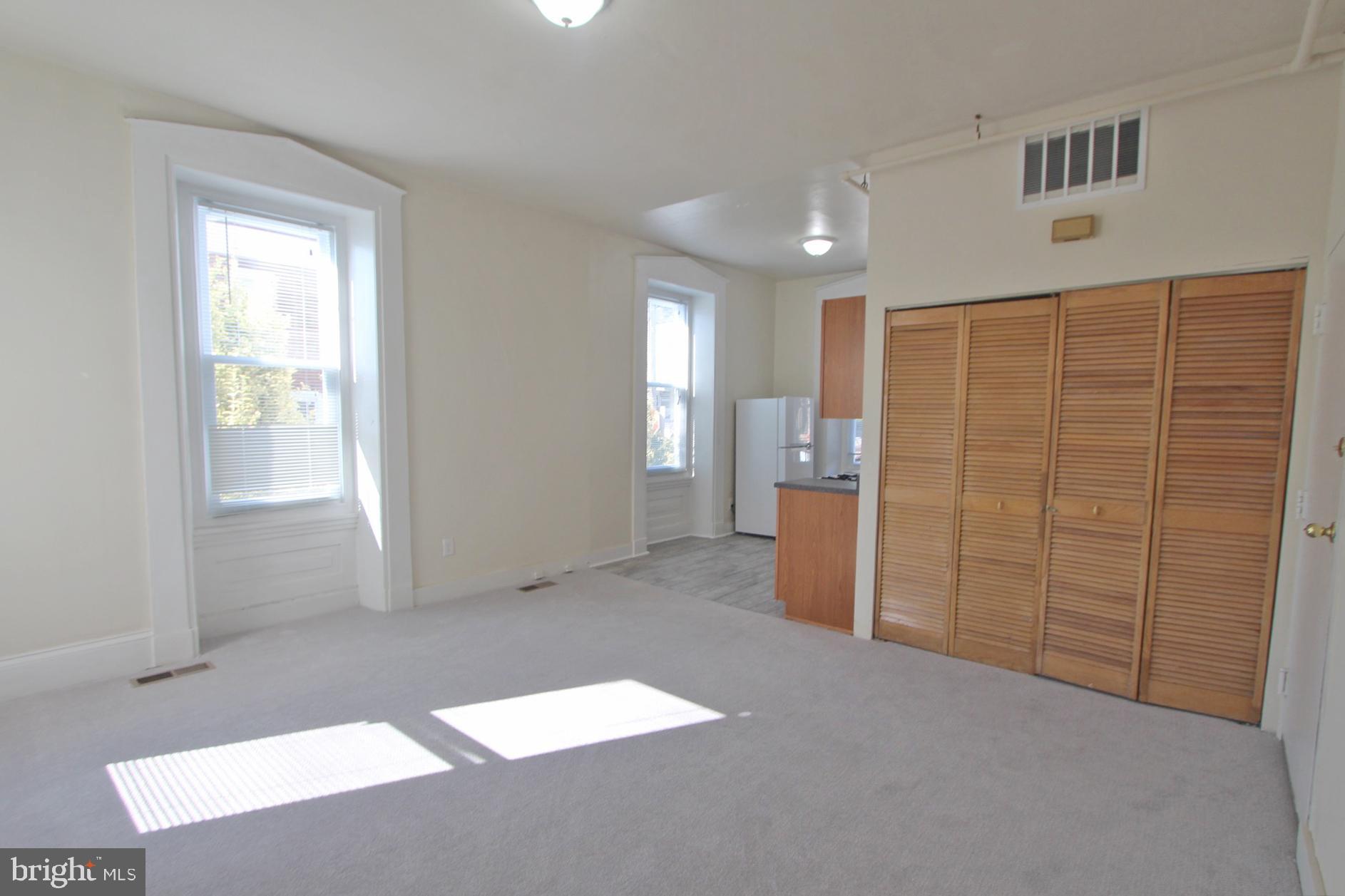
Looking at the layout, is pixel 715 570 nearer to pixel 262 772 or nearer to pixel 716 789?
pixel 716 789

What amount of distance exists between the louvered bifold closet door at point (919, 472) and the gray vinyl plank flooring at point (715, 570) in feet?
2.90

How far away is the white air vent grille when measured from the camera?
2750 millimetres

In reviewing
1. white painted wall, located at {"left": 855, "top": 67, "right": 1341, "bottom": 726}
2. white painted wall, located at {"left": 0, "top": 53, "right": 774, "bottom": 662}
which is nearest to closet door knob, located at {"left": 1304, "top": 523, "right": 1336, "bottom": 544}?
white painted wall, located at {"left": 855, "top": 67, "right": 1341, "bottom": 726}

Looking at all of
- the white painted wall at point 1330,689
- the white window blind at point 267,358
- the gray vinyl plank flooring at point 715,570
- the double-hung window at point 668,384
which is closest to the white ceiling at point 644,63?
the white window blind at point 267,358

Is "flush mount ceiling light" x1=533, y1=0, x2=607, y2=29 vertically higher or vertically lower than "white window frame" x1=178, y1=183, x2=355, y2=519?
higher

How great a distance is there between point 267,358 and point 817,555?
3484mm

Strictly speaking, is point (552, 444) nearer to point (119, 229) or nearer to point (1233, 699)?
point (119, 229)

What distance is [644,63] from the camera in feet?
8.67

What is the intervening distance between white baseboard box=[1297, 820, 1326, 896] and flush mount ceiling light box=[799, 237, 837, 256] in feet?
15.0

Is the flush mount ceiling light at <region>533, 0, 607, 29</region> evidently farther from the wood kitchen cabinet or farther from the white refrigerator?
the white refrigerator

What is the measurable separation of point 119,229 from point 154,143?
0.45 m

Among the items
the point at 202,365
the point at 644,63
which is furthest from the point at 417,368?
the point at 644,63

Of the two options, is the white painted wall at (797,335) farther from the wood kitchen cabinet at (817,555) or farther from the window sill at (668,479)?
the wood kitchen cabinet at (817,555)

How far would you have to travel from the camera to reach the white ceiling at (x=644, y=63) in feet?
7.52
